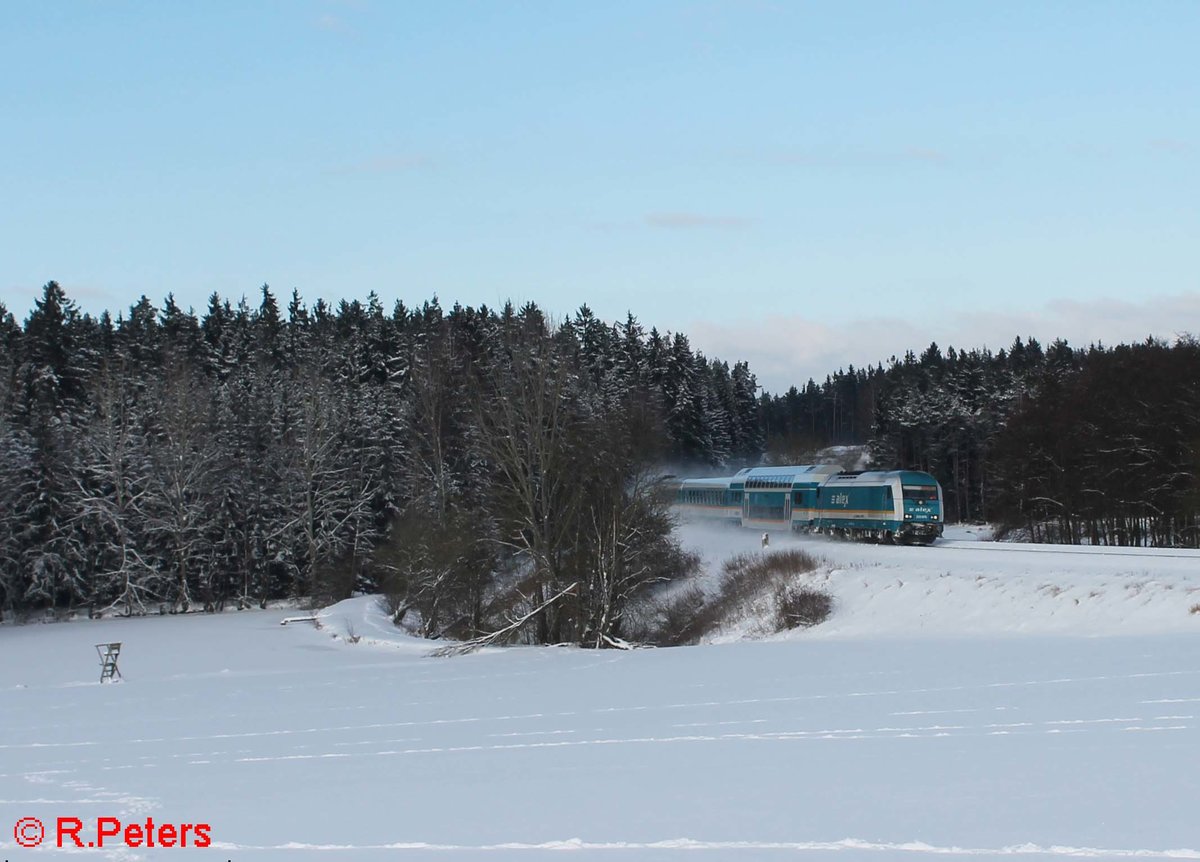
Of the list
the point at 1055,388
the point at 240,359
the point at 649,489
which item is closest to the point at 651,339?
the point at 240,359

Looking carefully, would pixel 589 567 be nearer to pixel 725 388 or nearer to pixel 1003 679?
pixel 1003 679

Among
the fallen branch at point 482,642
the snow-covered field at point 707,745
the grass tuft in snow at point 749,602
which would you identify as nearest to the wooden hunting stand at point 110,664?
the snow-covered field at point 707,745

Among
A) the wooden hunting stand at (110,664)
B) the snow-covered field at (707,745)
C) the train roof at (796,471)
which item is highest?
the train roof at (796,471)

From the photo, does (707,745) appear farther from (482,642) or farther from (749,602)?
(749,602)

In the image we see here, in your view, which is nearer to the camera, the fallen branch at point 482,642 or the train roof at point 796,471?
the fallen branch at point 482,642

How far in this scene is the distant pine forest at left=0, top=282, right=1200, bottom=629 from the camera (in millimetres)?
43938

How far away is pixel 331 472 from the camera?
65.4 meters

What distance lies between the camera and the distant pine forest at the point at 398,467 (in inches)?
1730

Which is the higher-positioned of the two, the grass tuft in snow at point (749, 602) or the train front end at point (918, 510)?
the train front end at point (918, 510)

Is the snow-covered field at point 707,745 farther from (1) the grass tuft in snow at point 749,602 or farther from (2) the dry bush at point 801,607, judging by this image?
(1) the grass tuft in snow at point 749,602

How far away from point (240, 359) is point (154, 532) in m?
26.7
